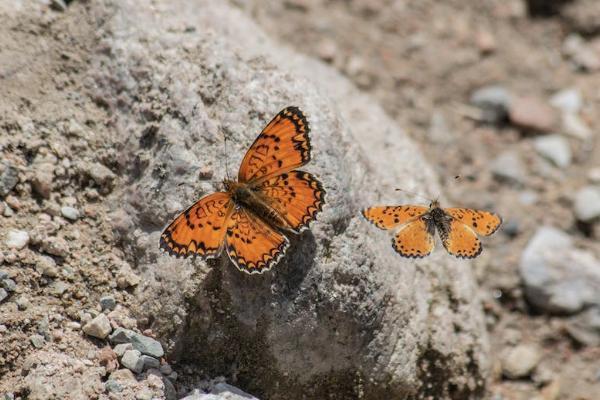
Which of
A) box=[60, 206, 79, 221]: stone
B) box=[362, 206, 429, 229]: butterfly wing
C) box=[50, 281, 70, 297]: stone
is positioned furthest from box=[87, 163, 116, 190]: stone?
box=[362, 206, 429, 229]: butterfly wing

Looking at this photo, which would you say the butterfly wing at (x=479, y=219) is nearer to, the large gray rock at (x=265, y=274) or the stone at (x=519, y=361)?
the large gray rock at (x=265, y=274)

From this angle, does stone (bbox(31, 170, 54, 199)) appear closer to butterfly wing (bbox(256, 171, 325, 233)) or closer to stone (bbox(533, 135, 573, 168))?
butterfly wing (bbox(256, 171, 325, 233))

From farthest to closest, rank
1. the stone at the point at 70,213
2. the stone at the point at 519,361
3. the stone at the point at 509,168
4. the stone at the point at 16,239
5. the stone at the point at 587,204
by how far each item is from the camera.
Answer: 1. the stone at the point at 509,168
2. the stone at the point at 587,204
3. the stone at the point at 519,361
4. the stone at the point at 70,213
5. the stone at the point at 16,239

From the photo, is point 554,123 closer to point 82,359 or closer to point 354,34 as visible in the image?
point 354,34

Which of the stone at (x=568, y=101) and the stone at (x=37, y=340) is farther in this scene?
the stone at (x=568, y=101)

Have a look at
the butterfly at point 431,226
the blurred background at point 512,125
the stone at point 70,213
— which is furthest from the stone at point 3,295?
the blurred background at point 512,125

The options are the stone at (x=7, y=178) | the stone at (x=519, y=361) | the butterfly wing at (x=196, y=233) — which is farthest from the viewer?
the stone at (x=519, y=361)
